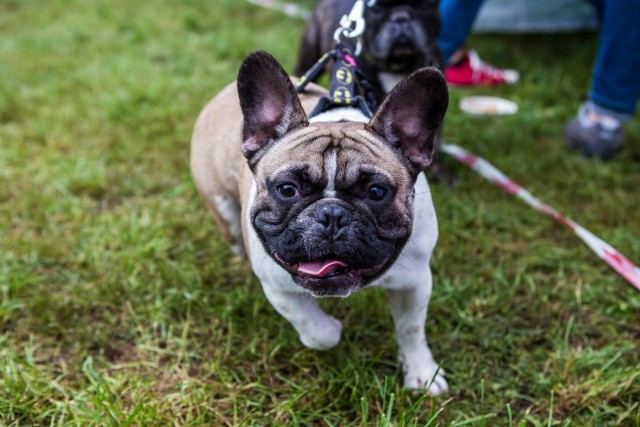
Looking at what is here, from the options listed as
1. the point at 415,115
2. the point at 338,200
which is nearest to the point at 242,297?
the point at 338,200

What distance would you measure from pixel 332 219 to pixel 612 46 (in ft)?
10.5

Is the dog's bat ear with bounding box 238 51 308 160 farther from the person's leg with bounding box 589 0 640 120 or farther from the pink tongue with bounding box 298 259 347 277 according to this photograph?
the person's leg with bounding box 589 0 640 120

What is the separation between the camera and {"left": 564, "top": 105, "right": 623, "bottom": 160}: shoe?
4398 millimetres

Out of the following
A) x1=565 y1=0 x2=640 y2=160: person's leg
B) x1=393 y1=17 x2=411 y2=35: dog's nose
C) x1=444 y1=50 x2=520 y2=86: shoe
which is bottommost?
x1=444 y1=50 x2=520 y2=86: shoe

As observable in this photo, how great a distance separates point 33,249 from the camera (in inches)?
137

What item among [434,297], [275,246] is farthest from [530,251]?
[275,246]

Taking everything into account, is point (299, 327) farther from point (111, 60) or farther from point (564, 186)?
point (111, 60)

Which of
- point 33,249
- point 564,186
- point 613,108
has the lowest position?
point 33,249

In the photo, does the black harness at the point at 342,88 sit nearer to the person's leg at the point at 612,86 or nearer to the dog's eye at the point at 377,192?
the dog's eye at the point at 377,192

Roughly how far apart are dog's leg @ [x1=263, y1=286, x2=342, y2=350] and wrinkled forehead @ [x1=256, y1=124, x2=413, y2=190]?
504 millimetres

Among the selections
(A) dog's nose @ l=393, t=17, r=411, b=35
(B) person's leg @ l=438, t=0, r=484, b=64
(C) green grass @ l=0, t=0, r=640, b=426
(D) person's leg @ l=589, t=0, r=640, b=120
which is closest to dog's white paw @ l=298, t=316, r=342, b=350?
(C) green grass @ l=0, t=0, r=640, b=426

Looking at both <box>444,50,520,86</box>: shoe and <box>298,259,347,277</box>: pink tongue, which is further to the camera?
<box>444,50,520,86</box>: shoe

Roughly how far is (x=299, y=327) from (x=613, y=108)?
305 centimetres

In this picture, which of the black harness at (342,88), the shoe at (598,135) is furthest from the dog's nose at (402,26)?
the shoe at (598,135)
